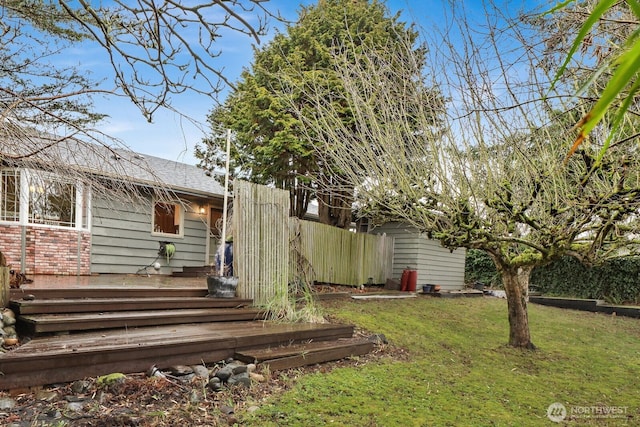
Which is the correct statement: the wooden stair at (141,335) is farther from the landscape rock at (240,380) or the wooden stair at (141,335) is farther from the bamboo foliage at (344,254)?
the bamboo foliage at (344,254)

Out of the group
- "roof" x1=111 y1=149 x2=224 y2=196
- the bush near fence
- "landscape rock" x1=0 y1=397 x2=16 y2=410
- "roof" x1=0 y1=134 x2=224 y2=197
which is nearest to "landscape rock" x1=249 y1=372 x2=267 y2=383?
"landscape rock" x1=0 y1=397 x2=16 y2=410

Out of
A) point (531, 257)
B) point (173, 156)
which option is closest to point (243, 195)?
point (173, 156)

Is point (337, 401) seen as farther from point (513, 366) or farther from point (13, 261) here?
point (13, 261)

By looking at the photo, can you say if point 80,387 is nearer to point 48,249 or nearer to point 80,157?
point 80,157

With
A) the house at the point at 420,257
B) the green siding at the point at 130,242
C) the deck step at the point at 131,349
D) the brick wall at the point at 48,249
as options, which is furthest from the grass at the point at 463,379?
the brick wall at the point at 48,249

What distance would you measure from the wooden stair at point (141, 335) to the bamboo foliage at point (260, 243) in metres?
0.40

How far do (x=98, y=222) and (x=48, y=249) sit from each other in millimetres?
1301

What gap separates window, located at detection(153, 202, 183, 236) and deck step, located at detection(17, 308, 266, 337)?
20.3ft

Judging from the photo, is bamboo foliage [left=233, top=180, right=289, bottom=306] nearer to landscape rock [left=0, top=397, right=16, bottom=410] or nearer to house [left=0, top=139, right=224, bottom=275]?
house [left=0, top=139, right=224, bottom=275]

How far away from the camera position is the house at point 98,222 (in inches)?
151

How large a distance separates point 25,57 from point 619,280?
50.1 feet

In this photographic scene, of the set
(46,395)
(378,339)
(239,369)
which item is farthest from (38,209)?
(378,339)

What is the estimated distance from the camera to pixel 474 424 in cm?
352
